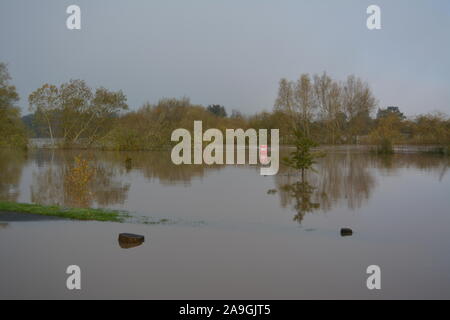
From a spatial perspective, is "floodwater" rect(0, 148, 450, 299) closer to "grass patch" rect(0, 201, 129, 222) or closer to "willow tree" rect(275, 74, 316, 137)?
"grass patch" rect(0, 201, 129, 222)

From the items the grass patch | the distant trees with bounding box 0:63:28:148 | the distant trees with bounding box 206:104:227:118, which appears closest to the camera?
the grass patch

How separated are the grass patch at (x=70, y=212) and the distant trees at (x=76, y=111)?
35831mm

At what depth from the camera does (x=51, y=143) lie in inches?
1827

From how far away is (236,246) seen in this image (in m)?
7.87

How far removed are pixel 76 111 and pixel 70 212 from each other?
38.6 m

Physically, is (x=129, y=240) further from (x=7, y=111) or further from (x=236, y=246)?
(x=7, y=111)

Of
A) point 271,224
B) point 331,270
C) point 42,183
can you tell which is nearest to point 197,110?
point 42,183

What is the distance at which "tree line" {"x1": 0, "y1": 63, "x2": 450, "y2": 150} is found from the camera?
139 feet

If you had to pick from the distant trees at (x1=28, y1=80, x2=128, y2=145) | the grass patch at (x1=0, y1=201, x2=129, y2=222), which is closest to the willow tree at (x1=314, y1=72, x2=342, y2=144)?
the distant trees at (x1=28, y1=80, x2=128, y2=145)

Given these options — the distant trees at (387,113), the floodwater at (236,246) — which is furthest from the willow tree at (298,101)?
the floodwater at (236,246)

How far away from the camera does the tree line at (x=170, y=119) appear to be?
42.4 metres

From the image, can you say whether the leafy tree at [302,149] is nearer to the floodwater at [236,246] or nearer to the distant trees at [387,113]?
the floodwater at [236,246]
